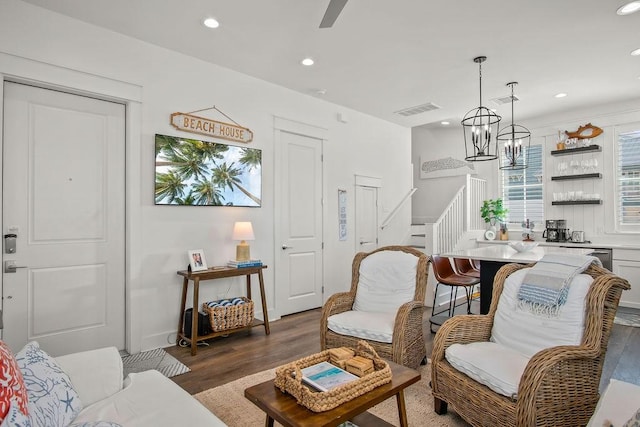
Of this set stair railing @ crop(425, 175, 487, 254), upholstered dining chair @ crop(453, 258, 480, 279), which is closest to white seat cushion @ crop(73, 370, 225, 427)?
upholstered dining chair @ crop(453, 258, 480, 279)

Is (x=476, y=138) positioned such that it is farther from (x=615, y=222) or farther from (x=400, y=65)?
(x=615, y=222)

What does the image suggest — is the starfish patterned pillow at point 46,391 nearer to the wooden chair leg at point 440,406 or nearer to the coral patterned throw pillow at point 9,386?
the coral patterned throw pillow at point 9,386

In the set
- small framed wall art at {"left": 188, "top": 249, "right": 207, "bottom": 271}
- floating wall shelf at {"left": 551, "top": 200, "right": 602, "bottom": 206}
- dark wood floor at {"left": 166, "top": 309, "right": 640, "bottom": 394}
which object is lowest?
dark wood floor at {"left": 166, "top": 309, "right": 640, "bottom": 394}

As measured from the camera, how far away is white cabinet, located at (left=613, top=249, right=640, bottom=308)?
4965mm

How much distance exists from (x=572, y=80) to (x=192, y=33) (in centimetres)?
444

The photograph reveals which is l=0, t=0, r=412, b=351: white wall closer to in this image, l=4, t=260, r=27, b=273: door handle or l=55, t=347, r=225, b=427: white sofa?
l=4, t=260, r=27, b=273: door handle

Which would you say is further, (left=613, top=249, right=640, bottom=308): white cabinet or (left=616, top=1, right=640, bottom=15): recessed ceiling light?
(left=613, top=249, right=640, bottom=308): white cabinet

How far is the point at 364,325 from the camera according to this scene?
9.03 feet

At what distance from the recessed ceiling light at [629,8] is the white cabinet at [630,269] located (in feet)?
11.3

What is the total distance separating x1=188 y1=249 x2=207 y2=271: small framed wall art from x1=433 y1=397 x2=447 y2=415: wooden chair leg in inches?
93.7

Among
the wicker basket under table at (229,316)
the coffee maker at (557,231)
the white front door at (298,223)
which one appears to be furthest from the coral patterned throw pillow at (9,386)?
the coffee maker at (557,231)

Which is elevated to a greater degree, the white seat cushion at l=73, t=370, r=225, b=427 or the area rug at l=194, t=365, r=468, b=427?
the white seat cushion at l=73, t=370, r=225, b=427

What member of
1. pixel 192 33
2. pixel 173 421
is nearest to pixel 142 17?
pixel 192 33

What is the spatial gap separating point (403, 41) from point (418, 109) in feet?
7.25
